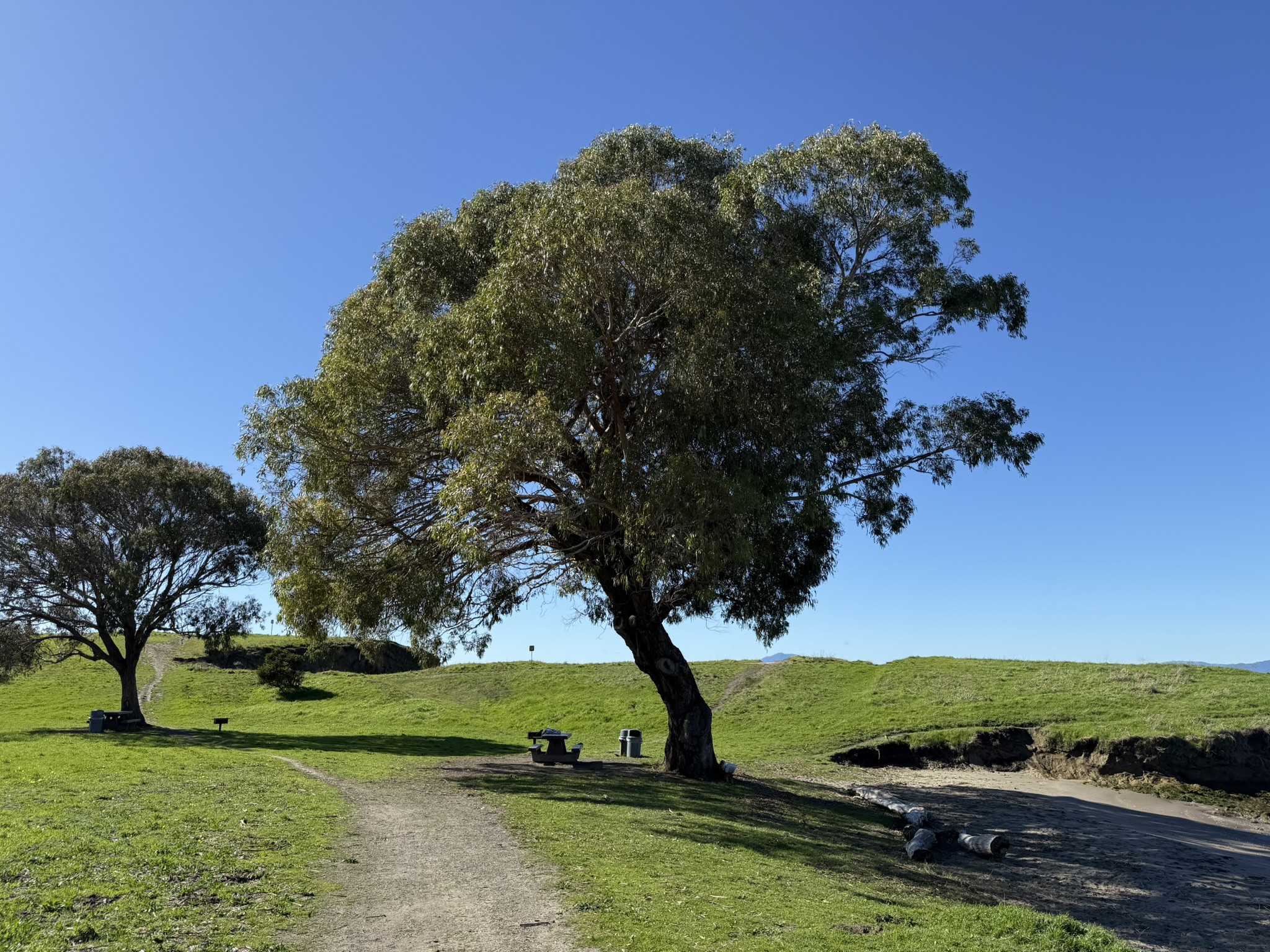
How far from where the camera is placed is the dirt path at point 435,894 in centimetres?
856

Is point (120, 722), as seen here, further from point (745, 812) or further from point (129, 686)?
point (745, 812)

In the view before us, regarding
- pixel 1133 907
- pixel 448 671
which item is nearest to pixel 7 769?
pixel 1133 907

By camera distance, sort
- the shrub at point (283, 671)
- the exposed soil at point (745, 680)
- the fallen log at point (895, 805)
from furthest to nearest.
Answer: the shrub at point (283, 671)
the exposed soil at point (745, 680)
the fallen log at point (895, 805)

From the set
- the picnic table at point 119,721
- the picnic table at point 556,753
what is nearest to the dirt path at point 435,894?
the picnic table at point 556,753

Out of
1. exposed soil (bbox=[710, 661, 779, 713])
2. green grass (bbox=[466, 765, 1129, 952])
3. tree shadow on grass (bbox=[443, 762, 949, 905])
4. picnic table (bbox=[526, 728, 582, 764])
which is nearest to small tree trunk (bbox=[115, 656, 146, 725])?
tree shadow on grass (bbox=[443, 762, 949, 905])

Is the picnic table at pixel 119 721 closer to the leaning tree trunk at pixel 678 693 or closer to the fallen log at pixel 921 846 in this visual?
the leaning tree trunk at pixel 678 693

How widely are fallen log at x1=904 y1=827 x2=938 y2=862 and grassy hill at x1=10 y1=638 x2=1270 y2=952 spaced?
1.56 ft

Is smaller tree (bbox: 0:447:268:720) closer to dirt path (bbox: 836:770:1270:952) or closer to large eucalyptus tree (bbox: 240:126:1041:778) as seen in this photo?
large eucalyptus tree (bbox: 240:126:1041:778)

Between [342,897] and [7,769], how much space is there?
1480 cm

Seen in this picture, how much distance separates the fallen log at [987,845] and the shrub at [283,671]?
41454 mm

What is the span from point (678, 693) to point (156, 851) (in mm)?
13824

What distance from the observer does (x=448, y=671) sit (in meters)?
54.7

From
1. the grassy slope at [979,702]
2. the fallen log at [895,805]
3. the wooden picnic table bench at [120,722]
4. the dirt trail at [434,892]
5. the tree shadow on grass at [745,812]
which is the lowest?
the wooden picnic table bench at [120,722]

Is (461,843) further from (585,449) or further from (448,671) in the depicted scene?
(448,671)
